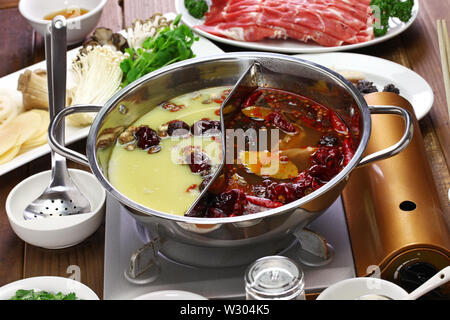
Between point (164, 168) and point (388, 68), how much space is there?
3.73 ft

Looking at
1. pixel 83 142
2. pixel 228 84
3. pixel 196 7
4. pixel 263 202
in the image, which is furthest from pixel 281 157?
pixel 196 7

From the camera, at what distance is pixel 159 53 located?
2604 mm

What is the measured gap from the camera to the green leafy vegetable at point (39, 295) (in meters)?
1.70

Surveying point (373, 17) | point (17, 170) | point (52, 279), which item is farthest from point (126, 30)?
point (52, 279)

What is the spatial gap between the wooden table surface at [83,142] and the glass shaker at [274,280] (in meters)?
0.63

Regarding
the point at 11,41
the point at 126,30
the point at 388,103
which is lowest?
the point at 11,41

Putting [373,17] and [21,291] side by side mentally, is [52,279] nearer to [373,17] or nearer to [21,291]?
[21,291]

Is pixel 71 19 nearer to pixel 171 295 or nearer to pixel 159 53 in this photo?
pixel 159 53

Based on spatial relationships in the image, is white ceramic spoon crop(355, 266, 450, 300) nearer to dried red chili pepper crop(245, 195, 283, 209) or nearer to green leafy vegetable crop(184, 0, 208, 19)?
dried red chili pepper crop(245, 195, 283, 209)

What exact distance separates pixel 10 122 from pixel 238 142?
3.07ft

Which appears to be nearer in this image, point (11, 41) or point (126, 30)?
point (126, 30)

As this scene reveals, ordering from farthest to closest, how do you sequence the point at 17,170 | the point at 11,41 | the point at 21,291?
the point at 11,41 → the point at 17,170 → the point at 21,291

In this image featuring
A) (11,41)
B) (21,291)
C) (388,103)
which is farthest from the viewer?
(11,41)

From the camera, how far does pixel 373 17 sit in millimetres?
2926
